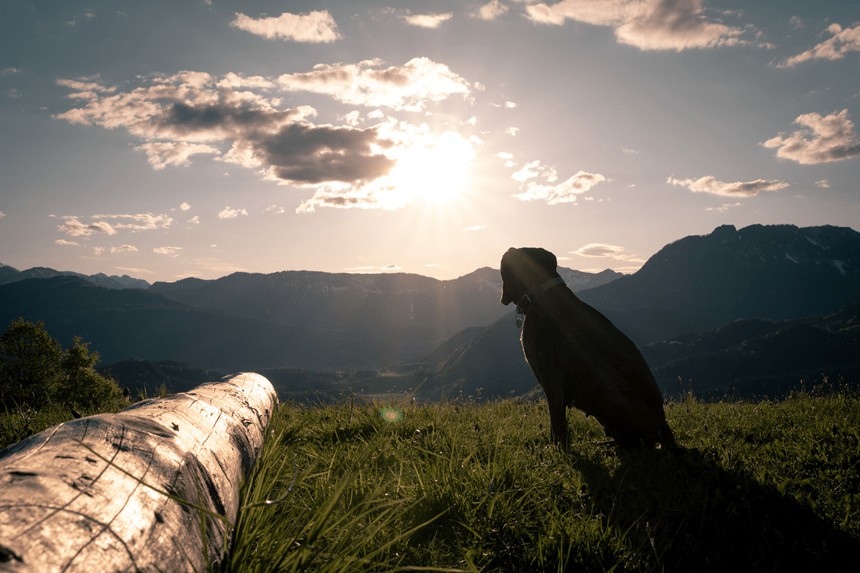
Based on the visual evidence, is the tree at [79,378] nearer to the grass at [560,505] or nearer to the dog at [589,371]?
the grass at [560,505]

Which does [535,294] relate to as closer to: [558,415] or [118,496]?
[558,415]

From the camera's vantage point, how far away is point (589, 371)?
222 inches

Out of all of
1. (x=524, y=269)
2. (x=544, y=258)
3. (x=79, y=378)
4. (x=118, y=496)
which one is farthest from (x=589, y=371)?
(x=79, y=378)

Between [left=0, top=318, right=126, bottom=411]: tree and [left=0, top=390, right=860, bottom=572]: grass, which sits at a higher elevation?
[left=0, top=390, right=860, bottom=572]: grass

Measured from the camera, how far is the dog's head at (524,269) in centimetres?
676

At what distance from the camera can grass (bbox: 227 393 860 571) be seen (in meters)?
2.59

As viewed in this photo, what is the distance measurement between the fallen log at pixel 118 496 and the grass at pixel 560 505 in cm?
25

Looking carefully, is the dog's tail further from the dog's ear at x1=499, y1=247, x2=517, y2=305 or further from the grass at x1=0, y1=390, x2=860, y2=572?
the dog's ear at x1=499, y1=247, x2=517, y2=305

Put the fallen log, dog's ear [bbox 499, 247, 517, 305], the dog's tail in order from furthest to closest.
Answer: dog's ear [bbox 499, 247, 517, 305] < the dog's tail < the fallen log

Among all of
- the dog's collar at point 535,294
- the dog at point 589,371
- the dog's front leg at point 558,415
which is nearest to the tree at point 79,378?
the dog's collar at point 535,294

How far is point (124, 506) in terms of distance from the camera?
1761 millimetres

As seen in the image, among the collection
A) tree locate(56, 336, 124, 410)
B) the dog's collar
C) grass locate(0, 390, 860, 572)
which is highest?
the dog's collar

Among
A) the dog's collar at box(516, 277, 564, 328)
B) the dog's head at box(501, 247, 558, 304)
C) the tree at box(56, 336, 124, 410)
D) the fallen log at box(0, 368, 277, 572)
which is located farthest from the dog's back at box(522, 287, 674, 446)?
the tree at box(56, 336, 124, 410)

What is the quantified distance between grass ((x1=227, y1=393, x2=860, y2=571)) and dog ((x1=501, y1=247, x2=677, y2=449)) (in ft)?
1.19
